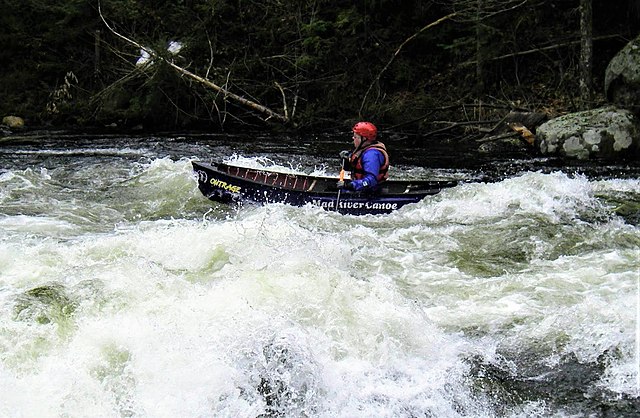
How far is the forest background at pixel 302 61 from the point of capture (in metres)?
16.8

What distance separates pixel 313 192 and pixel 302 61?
984 centimetres

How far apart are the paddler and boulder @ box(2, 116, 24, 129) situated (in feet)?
42.4

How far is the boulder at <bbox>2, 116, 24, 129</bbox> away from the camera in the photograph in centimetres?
1920

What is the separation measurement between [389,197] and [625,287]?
3594 millimetres

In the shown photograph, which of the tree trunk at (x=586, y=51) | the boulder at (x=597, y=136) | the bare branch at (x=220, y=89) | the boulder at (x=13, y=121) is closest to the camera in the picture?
the boulder at (x=597, y=136)

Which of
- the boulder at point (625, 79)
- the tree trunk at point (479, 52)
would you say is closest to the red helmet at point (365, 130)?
the boulder at point (625, 79)

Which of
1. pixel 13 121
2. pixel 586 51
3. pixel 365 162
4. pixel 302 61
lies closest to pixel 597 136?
pixel 586 51

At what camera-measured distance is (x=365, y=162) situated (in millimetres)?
9062

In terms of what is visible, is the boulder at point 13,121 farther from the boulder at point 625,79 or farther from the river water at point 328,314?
the boulder at point 625,79

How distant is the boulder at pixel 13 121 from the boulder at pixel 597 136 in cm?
1365

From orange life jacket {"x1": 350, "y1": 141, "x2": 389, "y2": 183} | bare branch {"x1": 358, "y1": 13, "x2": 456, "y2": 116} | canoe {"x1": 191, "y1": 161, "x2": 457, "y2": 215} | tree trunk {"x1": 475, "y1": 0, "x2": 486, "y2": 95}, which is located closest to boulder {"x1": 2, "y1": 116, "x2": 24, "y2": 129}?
bare branch {"x1": 358, "y1": 13, "x2": 456, "y2": 116}

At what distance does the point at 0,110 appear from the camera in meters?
20.5

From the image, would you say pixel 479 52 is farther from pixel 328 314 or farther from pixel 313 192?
pixel 328 314

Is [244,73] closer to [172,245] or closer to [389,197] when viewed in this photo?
[389,197]
